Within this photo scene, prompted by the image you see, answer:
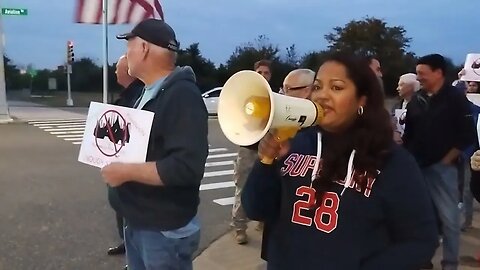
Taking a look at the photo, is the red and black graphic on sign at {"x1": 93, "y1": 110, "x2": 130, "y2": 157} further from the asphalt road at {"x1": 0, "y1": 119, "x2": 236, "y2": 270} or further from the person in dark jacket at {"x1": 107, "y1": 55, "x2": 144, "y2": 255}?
the asphalt road at {"x1": 0, "y1": 119, "x2": 236, "y2": 270}

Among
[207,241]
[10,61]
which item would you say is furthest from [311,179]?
[10,61]

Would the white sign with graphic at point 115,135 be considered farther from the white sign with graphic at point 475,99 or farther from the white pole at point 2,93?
the white pole at point 2,93

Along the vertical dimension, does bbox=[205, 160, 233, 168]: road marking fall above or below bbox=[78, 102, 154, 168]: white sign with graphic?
below

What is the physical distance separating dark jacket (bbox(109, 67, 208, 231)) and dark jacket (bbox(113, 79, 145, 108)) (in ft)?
3.98

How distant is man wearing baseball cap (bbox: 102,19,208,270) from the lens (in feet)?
8.30

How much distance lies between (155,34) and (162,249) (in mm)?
1048

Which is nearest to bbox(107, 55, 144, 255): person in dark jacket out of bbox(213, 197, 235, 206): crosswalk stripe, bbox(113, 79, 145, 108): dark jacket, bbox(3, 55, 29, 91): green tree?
bbox(113, 79, 145, 108): dark jacket

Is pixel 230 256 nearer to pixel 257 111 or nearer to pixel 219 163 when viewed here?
pixel 257 111

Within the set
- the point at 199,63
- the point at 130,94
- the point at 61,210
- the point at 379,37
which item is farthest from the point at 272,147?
the point at 199,63

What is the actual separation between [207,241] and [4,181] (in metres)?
4.38

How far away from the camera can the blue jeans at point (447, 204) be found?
4.39 metres

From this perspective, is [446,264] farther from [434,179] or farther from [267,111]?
[267,111]

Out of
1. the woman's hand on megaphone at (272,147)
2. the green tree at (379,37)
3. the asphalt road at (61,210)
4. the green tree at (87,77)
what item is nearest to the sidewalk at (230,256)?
the asphalt road at (61,210)

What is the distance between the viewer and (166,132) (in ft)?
8.46
